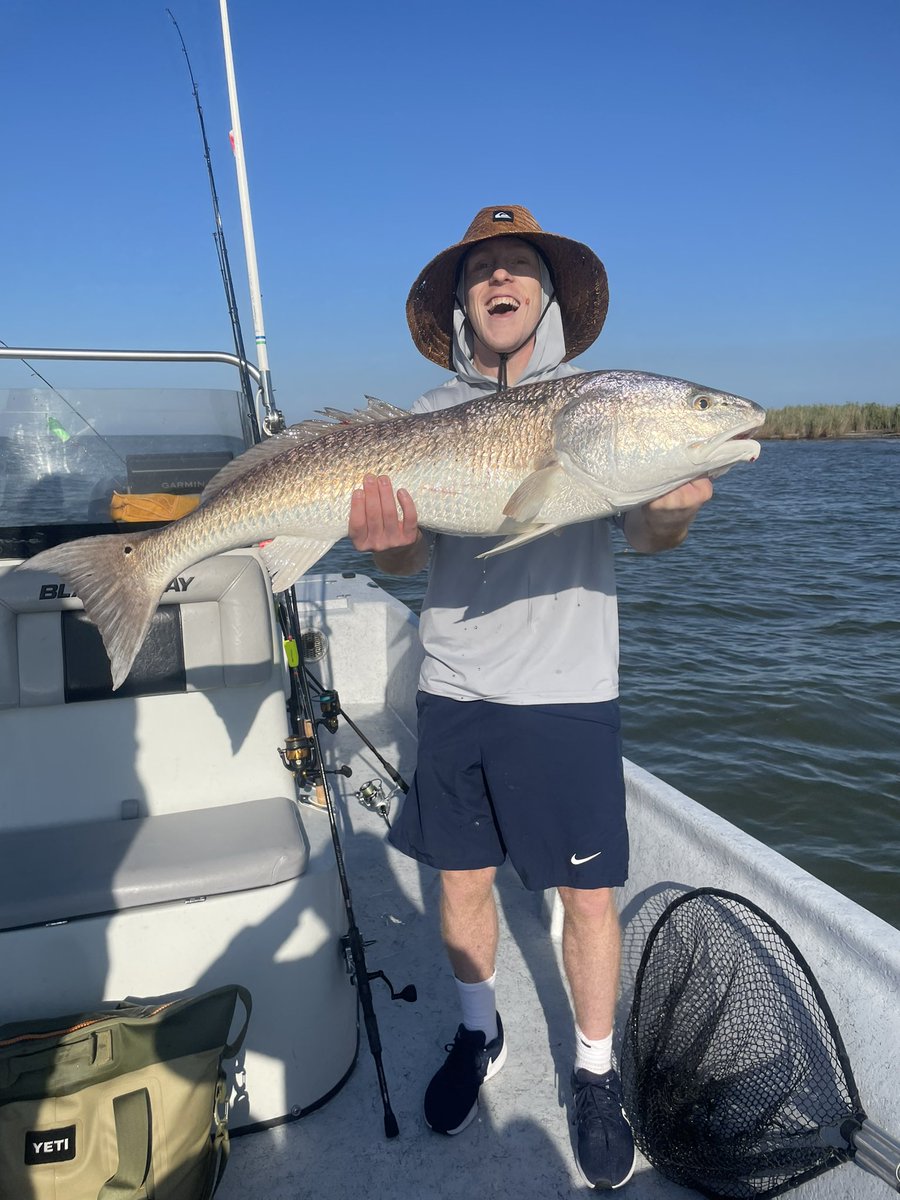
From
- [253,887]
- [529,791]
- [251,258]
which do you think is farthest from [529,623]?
[251,258]

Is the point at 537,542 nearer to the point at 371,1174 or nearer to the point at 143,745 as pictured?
the point at 143,745

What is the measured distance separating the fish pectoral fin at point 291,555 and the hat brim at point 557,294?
117 centimetres

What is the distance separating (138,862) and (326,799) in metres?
0.73

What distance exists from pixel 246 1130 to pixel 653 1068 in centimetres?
142

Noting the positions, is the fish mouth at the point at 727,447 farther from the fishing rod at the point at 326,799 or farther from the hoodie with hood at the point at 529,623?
the fishing rod at the point at 326,799

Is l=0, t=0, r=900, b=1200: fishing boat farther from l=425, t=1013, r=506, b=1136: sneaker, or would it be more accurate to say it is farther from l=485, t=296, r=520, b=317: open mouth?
l=485, t=296, r=520, b=317: open mouth

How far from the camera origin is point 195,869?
8.63 ft

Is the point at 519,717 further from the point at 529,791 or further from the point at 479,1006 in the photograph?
the point at 479,1006

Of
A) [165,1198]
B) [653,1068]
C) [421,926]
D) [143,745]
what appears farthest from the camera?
[421,926]

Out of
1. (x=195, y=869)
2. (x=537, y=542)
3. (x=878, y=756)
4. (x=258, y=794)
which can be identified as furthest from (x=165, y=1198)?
(x=878, y=756)

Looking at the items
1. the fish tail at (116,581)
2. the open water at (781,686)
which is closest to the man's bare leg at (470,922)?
the fish tail at (116,581)

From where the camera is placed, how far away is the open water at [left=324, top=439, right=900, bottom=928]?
6461 millimetres

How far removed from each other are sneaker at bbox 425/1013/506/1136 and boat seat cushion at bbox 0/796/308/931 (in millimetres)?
945

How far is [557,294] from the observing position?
10.3 ft
